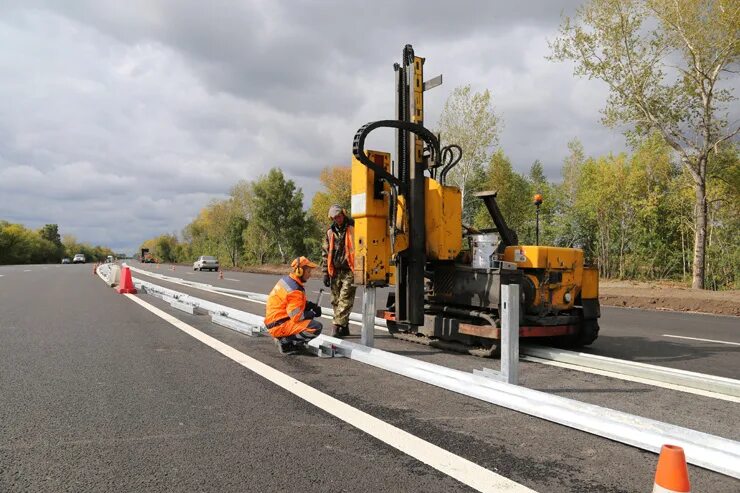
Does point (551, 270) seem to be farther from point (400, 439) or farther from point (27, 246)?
point (27, 246)

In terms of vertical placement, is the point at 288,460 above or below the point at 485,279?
below

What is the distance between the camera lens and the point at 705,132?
62.4 ft

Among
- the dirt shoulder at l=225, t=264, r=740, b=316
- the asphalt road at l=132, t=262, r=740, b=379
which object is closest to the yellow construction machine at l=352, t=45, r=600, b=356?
the asphalt road at l=132, t=262, r=740, b=379

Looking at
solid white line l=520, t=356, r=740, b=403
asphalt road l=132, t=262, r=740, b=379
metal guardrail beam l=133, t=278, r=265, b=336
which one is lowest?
asphalt road l=132, t=262, r=740, b=379

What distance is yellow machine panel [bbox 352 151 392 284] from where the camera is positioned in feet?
21.0

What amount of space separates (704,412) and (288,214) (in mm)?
50763

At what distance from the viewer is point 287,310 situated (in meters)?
6.27

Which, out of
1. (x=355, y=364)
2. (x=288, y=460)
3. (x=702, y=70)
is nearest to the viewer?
(x=288, y=460)

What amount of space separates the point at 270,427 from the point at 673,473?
2561 mm

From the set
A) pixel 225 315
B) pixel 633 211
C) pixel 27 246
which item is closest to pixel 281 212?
pixel 633 211

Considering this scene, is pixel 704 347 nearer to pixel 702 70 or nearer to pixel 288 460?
pixel 288 460

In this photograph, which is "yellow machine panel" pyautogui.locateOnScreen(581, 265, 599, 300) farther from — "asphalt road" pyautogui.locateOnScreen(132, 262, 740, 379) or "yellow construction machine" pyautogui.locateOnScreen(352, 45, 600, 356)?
"asphalt road" pyautogui.locateOnScreen(132, 262, 740, 379)

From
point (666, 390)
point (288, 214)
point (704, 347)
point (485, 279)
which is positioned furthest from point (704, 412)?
point (288, 214)

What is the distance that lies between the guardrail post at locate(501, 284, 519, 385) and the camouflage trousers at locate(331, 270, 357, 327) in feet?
10.4
